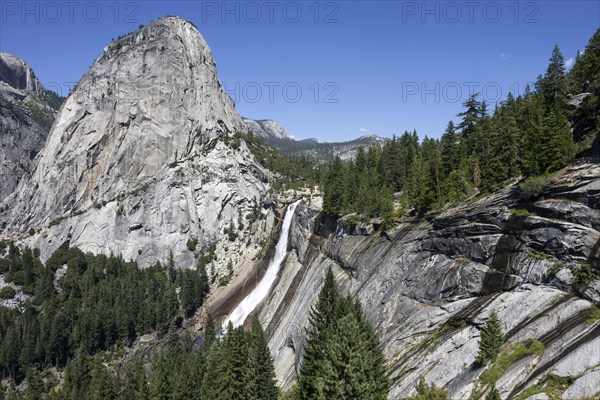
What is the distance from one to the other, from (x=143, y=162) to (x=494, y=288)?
12621cm

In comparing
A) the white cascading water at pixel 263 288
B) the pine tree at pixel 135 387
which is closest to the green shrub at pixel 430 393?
the pine tree at pixel 135 387

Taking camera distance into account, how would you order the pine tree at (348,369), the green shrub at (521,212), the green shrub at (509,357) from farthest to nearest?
the green shrub at (521,212)
the pine tree at (348,369)
the green shrub at (509,357)

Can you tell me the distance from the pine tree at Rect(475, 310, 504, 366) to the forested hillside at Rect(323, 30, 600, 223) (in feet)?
43.4

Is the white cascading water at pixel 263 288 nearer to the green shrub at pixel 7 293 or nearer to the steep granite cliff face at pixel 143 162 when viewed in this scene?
the steep granite cliff face at pixel 143 162

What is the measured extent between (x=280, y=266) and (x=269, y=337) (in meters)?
20.7

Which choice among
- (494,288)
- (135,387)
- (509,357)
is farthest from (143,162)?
(509,357)

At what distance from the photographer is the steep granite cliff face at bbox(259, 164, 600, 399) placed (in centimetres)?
2291

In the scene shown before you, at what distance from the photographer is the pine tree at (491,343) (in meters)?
25.3

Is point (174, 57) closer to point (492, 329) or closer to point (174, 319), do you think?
point (174, 319)

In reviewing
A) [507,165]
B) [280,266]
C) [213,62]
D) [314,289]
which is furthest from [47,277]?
[507,165]

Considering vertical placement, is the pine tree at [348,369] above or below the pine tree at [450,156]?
below

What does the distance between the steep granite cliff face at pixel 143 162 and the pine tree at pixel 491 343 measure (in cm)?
10211

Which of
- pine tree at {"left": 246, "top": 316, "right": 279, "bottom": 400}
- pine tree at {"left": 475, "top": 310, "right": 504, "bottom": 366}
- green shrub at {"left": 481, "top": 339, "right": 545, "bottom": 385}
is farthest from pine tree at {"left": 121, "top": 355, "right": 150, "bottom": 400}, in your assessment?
green shrub at {"left": 481, "top": 339, "right": 545, "bottom": 385}

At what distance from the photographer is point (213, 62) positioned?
164 m
